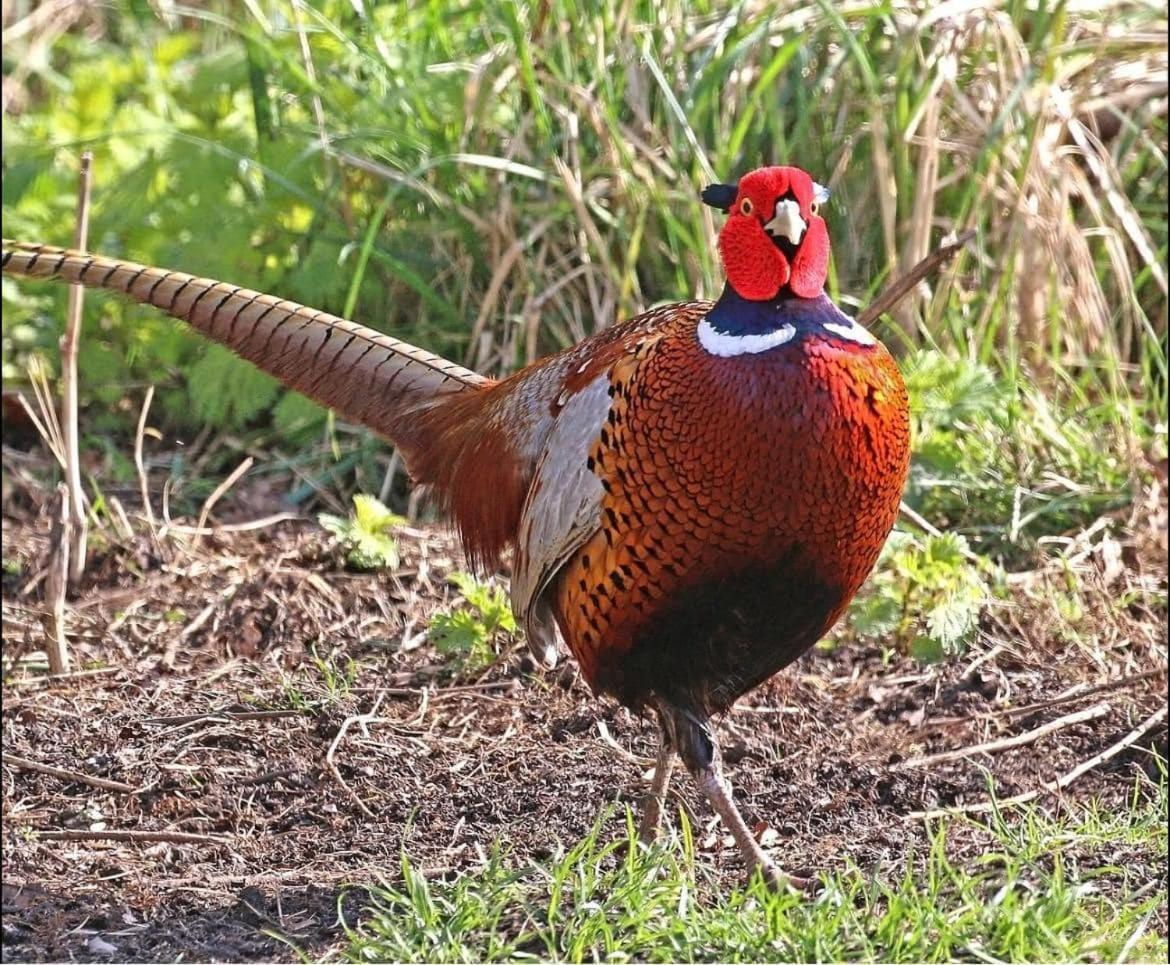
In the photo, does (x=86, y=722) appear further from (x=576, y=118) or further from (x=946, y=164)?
(x=946, y=164)

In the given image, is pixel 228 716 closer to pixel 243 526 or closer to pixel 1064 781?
pixel 243 526

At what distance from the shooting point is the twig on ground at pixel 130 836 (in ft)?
9.95

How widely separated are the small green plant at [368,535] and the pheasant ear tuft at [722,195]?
1.62m

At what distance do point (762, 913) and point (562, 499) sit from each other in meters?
0.77

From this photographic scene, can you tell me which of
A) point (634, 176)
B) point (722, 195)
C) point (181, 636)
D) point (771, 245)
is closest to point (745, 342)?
point (771, 245)

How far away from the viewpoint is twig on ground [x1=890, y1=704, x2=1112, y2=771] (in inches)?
132

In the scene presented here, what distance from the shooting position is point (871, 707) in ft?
11.9

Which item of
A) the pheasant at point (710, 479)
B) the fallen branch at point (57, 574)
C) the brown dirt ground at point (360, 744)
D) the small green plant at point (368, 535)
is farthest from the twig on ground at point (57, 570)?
the pheasant at point (710, 479)

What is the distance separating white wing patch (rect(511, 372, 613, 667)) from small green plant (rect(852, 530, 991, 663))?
933 millimetres

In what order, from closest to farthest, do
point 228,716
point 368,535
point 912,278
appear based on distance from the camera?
1. point 228,716
2. point 912,278
3. point 368,535

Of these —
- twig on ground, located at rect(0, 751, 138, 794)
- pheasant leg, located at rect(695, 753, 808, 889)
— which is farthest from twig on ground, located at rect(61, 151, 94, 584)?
pheasant leg, located at rect(695, 753, 808, 889)

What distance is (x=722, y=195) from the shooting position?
9.11ft

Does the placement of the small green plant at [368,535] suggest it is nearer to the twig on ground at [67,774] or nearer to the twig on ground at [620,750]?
the twig on ground at [620,750]

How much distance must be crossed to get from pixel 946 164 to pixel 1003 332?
52 cm
